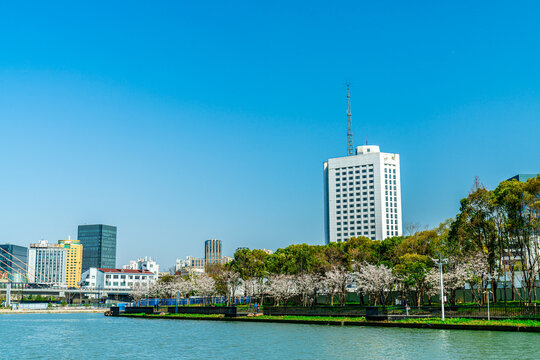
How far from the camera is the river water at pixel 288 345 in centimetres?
3910

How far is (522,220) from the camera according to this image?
6656cm

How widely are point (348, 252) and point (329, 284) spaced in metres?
9.78

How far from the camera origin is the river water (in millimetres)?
39100

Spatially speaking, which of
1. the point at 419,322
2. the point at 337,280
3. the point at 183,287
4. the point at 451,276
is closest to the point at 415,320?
the point at 419,322

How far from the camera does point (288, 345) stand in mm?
46031

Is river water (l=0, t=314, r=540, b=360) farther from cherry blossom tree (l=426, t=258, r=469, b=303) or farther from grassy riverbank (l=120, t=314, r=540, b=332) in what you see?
cherry blossom tree (l=426, t=258, r=469, b=303)

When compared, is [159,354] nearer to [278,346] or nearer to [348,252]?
[278,346]

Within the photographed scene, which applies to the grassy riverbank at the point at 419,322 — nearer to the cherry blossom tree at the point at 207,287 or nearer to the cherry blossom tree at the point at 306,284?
the cherry blossom tree at the point at 306,284

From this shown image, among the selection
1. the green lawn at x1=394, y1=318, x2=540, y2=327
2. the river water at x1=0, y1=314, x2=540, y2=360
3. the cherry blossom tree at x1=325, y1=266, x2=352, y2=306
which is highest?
the cherry blossom tree at x1=325, y1=266, x2=352, y2=306

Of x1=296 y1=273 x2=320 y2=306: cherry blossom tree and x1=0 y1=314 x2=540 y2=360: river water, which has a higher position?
x1=296 y1=273 x2=320 y2=306: cherry blossom tree

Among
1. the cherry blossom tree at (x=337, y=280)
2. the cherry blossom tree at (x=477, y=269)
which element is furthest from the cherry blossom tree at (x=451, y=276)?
the cherry blossom tree at (x=337, y=280)

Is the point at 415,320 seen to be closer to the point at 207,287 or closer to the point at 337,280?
the point at 337,280

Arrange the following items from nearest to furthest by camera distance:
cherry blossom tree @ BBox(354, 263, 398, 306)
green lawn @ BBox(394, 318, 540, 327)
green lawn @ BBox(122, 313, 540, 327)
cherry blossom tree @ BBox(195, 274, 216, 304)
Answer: green lawn @ BBox(394, 318, 540, 327) → green lawn @ BBox(122, 313, 540, 327) → cherry blossom tree @ BBox(354, 263, 398, 306) → cherry blossom tree @ BBox(195, 274, 216, 304)

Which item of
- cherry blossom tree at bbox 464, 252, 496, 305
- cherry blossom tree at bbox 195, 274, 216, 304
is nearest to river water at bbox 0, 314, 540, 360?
cherry blossom tree at bbox 464, 252, 496, 305
